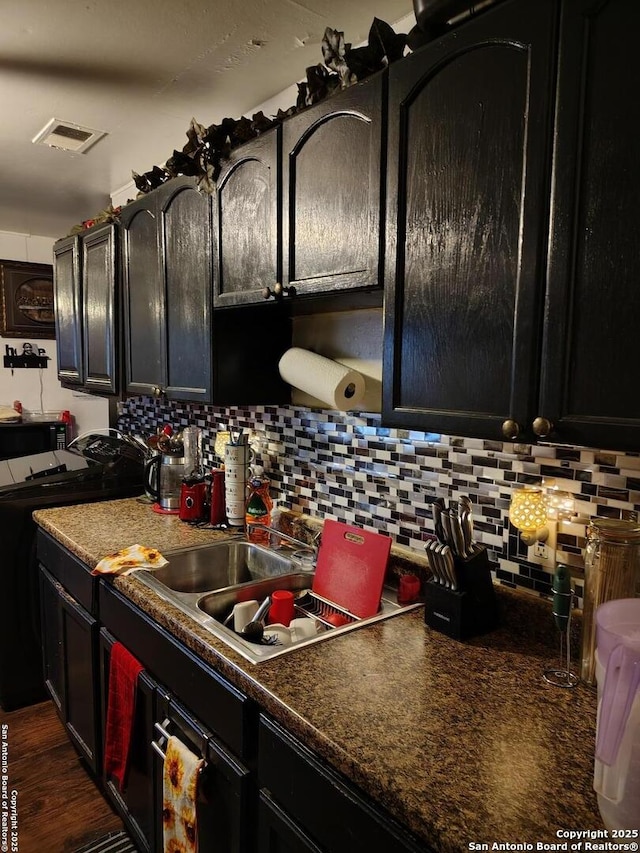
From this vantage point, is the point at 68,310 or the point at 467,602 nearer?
the point at 467,602

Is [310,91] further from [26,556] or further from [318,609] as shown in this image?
[26,556]

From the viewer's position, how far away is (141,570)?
1.69m

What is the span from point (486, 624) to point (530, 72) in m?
1.11

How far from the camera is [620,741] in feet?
2.34

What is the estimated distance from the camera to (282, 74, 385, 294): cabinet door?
4.22ft

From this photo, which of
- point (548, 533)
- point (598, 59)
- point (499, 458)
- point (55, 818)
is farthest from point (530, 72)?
point (55, 818)

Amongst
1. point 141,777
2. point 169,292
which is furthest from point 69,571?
point 169,292

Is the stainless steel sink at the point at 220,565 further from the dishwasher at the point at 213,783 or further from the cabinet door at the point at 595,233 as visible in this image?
the cabinet door at the point at 595,233

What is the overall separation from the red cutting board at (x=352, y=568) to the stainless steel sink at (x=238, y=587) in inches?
1.3

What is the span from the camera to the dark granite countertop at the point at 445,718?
0.79 metres

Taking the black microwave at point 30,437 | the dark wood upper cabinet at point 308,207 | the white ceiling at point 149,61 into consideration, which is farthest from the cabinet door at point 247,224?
the black microwave at point 30,437

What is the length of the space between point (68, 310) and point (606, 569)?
2921mm

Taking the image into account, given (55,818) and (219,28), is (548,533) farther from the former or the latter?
(55,818)

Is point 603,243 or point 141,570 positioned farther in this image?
point 141,570
